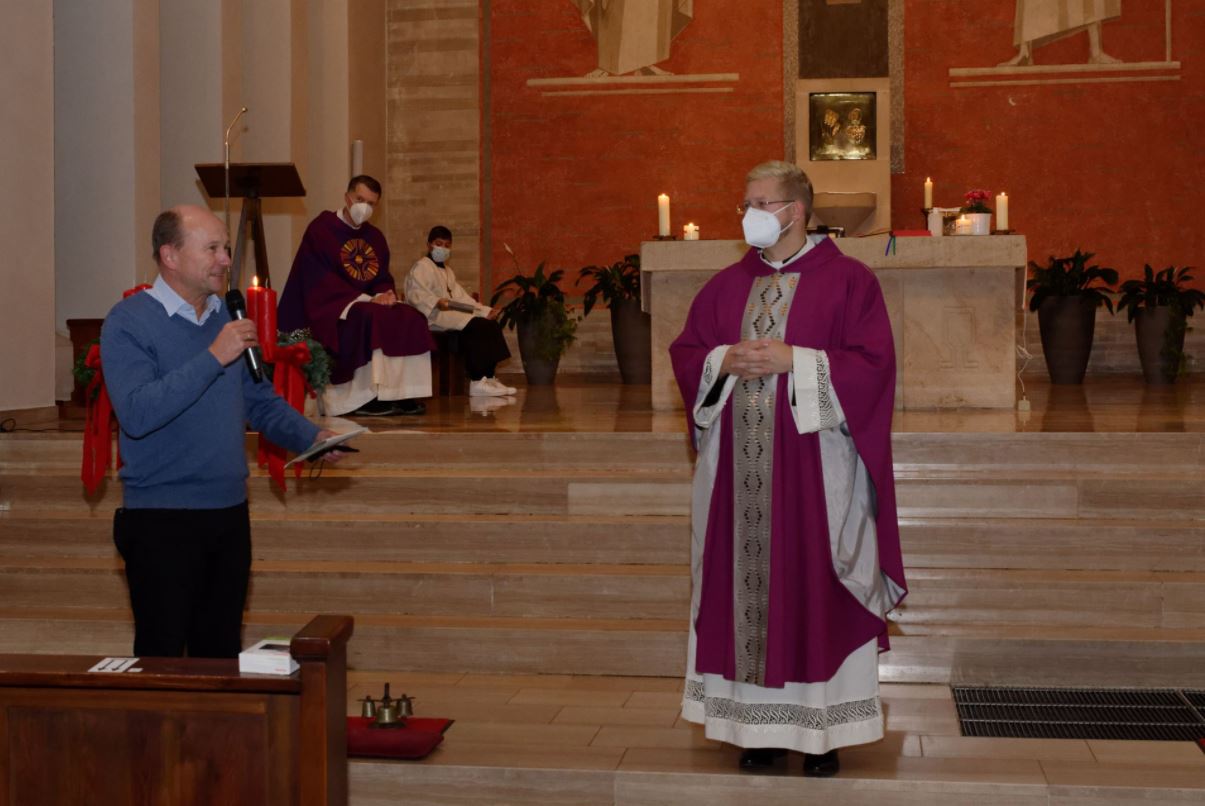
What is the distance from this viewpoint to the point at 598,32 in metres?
14.6

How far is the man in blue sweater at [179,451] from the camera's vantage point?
3.75 m

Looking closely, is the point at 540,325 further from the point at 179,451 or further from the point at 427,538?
the point at 179,451

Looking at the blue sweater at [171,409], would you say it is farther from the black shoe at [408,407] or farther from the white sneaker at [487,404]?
the black shoe at [408,407]

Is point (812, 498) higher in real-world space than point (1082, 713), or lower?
higher

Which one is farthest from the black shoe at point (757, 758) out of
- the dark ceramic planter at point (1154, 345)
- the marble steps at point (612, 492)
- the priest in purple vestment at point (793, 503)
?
the dark ceramic planter at point (1154, 345)

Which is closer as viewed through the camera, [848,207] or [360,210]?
[360,210]

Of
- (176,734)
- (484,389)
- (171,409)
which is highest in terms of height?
(171,409)

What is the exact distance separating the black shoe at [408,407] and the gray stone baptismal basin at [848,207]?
4823mm

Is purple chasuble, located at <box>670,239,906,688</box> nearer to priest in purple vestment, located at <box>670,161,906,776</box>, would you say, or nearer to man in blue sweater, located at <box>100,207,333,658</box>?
priest in purple vestment, located at <box>670,161,906,776</box>

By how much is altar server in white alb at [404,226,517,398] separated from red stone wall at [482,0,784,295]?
3296 millimetres

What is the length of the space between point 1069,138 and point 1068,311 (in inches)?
97.9

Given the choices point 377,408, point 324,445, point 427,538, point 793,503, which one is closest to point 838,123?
point 377,408

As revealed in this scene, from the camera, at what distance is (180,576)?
3.83 meters

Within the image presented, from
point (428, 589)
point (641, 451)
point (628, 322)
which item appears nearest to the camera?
point (428, 589)
